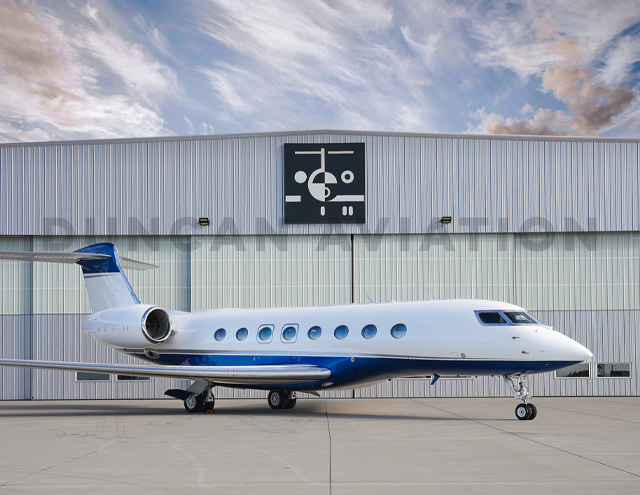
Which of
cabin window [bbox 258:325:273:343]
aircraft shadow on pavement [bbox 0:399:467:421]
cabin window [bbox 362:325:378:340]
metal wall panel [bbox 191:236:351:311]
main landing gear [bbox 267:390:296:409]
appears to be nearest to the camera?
cabin window [bbox 362:325:378:340]

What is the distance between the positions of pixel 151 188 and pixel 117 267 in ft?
16.2

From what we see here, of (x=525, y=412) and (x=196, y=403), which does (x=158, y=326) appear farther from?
(x=525, y=412)

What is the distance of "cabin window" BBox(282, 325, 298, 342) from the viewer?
19969 millimetres

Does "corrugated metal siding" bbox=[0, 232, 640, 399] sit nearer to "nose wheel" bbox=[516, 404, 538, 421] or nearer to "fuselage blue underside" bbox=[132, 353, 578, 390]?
"fuselage blue underside" bbox=[132, 353, 578, 390]

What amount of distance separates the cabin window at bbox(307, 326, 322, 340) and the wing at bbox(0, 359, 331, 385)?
2.69 feet

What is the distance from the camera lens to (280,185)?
2617 cm

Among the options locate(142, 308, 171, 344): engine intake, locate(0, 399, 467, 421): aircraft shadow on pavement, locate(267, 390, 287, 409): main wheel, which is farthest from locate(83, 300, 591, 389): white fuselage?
locate(267, 390, 287, 409): main wheel

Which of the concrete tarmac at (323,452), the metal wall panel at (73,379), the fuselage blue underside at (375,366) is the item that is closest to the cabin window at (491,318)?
the fuselage blue underside at (375,366)

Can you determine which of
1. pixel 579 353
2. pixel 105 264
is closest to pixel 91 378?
pixel 105 264

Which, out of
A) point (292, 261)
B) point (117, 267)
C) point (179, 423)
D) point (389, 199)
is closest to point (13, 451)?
point (179, 423)

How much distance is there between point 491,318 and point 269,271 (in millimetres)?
10912

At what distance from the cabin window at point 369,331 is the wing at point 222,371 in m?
1.40

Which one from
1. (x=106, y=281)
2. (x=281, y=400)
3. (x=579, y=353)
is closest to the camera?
(x=579, y=353)

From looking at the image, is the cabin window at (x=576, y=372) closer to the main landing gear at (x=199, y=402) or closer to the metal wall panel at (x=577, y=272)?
the metal wall panel at (x=577, y=272)
